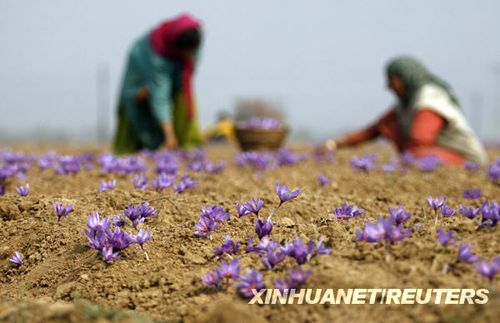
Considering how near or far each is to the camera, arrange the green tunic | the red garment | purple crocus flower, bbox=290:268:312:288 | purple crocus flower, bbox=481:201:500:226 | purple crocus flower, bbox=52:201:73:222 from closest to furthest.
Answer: purple crocus flower, bbox=290:268:312:288, purple crocus flower, bbox=481:201:500:226, purple crocus flower, bbox=52:201:73:222, the red garment, the green tunic

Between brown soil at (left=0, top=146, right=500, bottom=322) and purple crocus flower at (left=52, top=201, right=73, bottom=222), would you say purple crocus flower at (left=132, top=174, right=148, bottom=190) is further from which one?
purple crocus flower at (left=52, top=201, right=73, bottom=222)

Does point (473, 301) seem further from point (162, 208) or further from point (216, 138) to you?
point (216, 138)

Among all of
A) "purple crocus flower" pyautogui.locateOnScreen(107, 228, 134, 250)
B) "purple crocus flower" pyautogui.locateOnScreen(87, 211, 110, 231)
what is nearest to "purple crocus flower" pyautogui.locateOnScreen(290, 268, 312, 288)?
"purple crocus flower" pyautogui.locateOnScreen(107, 228, 134, 250)

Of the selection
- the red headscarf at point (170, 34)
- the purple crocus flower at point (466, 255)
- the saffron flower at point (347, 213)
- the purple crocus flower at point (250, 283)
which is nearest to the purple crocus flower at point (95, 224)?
the purple crocus flower at point (250, 283)

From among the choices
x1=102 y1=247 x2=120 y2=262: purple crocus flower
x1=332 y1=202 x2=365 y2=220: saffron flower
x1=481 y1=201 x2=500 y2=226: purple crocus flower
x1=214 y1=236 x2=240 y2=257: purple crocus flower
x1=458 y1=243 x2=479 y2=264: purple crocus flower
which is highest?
x1=481 y1=201 x2=500 y2=226: purple crocus flower

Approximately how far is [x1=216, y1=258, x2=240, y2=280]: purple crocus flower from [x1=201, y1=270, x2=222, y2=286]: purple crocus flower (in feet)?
0.05

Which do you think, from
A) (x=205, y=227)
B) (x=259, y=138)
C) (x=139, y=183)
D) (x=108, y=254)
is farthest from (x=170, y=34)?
(x=108, y=254)

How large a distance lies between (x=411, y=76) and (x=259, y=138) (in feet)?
8.32

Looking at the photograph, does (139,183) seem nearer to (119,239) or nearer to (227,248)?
(119,239)

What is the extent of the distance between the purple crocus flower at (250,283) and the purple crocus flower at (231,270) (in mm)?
62

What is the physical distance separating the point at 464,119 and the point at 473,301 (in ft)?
19.5

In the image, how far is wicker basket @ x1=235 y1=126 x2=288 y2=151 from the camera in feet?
28.3

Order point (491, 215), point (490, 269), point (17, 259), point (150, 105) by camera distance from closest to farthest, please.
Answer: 1. point (490, 269)
2. point (491, 215)
3. point (17, 259)
4. point (150, 105)

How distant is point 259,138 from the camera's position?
863cm
